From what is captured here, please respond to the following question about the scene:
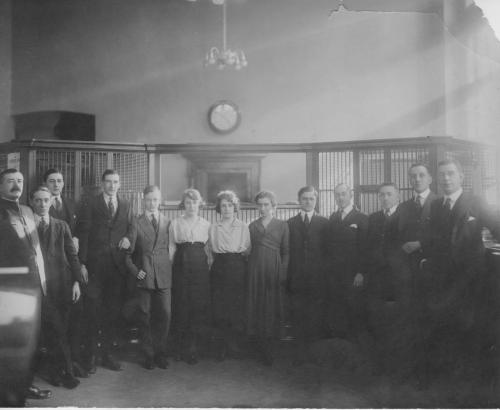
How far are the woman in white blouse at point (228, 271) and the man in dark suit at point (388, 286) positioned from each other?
35.1 inches

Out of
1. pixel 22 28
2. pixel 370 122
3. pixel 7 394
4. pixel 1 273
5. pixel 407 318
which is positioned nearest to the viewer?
pixel 7 394

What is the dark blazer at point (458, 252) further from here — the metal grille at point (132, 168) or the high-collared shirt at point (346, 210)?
the metal grille at point (132, 168)

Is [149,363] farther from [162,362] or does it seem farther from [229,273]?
[229,273]

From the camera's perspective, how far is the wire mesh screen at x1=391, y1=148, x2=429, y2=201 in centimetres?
391

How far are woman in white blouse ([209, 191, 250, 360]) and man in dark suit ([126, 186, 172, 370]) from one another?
0.34 meters

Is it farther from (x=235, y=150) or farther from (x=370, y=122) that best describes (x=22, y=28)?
(x=370, y=122)

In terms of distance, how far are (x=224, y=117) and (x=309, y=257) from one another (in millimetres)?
4687

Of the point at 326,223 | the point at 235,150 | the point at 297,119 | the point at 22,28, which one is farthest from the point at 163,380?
the point at 22,28

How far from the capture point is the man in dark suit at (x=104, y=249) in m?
3.39

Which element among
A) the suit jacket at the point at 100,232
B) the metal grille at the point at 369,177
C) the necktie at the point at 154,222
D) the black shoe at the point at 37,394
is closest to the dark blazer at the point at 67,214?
the suit jacket at the point at 100,232

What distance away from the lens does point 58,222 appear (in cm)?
314

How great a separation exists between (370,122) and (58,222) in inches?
221

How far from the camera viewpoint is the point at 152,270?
335 cm

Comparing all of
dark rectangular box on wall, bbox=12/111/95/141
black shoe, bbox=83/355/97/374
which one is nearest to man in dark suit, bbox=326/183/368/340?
black shoe, bbox=83/355/97/374
